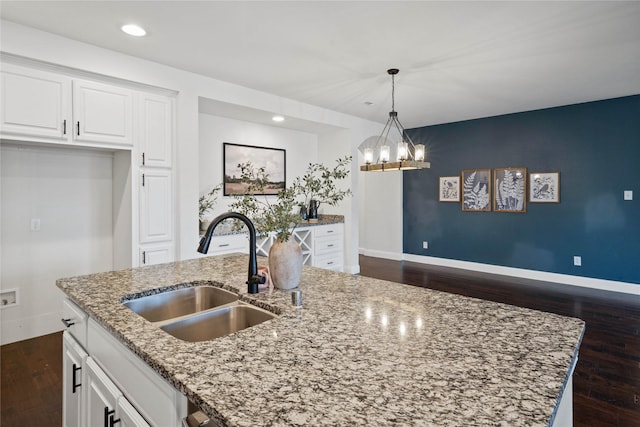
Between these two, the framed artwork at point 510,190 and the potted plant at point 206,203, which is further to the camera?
the framed artwork at point 510,190

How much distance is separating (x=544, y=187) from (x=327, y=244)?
3265 millimetres

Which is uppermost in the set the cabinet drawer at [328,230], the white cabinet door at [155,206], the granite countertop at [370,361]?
the white cabinet door at [155,206]

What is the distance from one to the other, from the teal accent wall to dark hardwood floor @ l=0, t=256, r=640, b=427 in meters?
0.53

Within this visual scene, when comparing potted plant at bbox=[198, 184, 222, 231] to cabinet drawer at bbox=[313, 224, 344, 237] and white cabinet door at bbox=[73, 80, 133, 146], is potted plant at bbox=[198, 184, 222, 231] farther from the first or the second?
cabinet drawer at bbox=[313, 224, 344, 237]

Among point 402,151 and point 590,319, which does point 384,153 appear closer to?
point 402,151

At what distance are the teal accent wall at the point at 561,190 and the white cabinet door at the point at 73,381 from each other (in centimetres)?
560

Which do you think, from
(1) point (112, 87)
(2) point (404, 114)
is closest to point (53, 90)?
(1) point (112, 87)

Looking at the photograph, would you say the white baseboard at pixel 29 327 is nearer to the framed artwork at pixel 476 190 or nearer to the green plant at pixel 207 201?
the green plant at pixel 207 201

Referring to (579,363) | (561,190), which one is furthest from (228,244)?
(561,190)

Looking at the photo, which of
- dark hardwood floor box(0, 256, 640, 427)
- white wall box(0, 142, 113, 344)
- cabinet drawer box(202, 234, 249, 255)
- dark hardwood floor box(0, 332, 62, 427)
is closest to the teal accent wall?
dark hardwood floor box(0, 256, 640, 427)

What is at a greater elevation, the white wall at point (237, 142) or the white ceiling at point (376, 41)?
the white ceiling at point (376, 41)

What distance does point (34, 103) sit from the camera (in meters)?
2.58

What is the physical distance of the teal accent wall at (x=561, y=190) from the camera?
14.8 feet

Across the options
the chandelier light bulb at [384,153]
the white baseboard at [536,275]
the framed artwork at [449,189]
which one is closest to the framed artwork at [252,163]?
the chandelier light bulb at [384,153]
